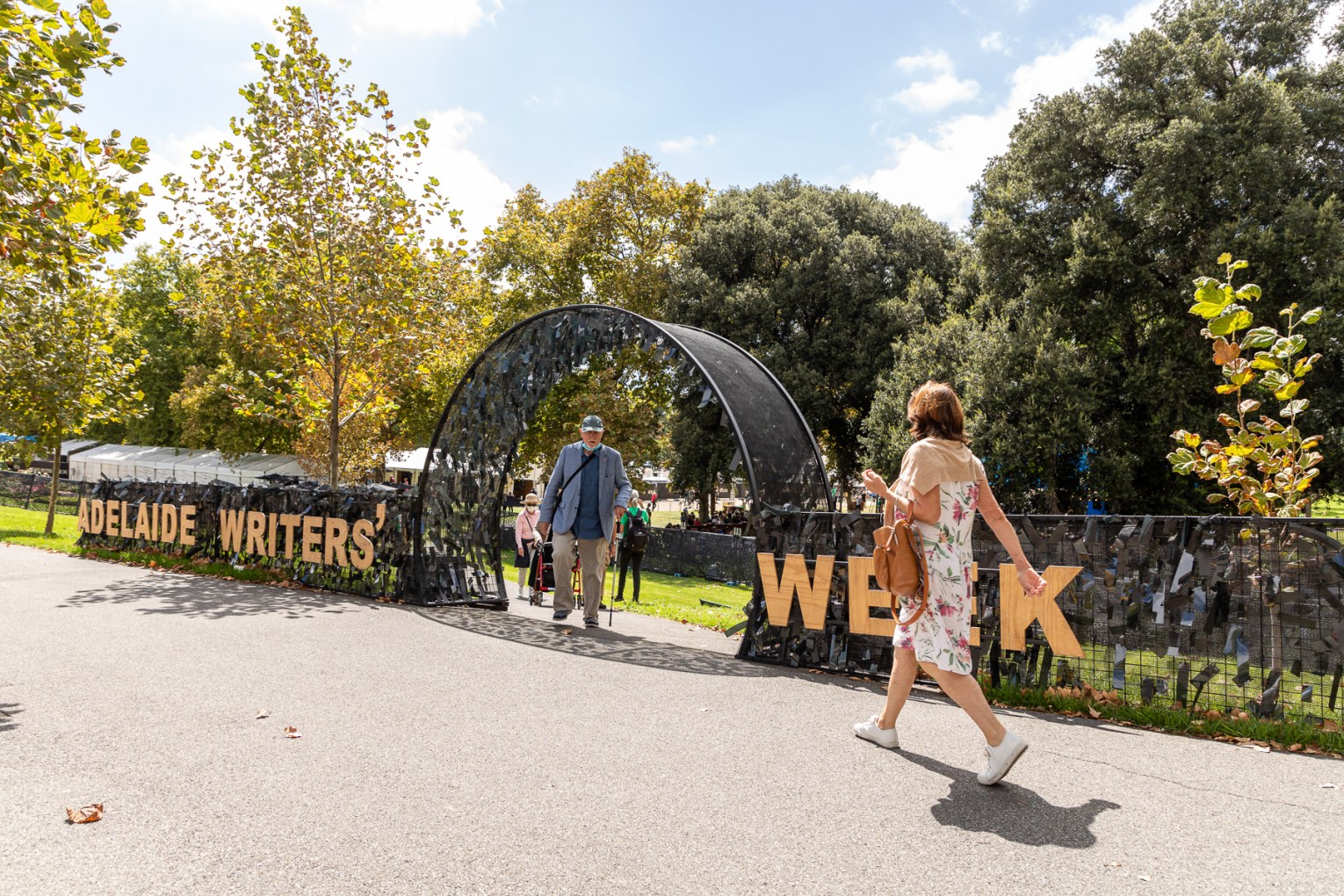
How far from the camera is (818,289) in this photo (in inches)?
1025

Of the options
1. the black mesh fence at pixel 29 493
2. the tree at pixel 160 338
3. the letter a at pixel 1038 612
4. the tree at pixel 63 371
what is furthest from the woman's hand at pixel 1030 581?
the tree at pixel 160 338

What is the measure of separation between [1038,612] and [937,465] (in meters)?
2.17

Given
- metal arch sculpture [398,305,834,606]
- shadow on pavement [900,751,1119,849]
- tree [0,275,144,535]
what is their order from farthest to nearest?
tree [0,275,144,535] → metal arch sculpture [398,305,834,606] → shadow on pavement [900,751,1119,849]

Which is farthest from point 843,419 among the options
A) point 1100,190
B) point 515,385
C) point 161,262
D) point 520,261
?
point 161,262

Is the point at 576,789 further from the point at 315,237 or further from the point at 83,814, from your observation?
the point at 315,237

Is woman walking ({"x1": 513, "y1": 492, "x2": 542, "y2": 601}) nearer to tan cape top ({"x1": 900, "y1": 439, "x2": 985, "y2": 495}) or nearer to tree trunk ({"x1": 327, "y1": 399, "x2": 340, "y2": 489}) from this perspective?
tree trunk ({"x1": 327, "y1": 399, "x2": 340, "y2": 489})

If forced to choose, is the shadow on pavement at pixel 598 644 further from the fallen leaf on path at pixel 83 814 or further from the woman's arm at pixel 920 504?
the fallen leaf on path at pixel 83 814

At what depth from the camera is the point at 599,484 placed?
331 inches

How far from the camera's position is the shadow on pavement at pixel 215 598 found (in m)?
8.28

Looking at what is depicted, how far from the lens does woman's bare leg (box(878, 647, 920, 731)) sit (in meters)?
4.42

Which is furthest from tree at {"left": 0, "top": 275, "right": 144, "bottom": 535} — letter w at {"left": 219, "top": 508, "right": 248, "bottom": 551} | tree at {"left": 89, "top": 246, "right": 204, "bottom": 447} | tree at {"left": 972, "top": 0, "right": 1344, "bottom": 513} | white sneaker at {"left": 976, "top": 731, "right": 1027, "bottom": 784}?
tree at {"left": 89, "top": 246, "right": 204, "bottom": 447}

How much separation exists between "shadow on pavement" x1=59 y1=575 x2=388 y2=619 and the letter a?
21.2 feet

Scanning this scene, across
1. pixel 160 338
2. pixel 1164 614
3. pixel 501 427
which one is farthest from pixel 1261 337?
pixel 160 338

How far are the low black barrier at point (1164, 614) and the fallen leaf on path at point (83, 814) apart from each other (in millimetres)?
4824
